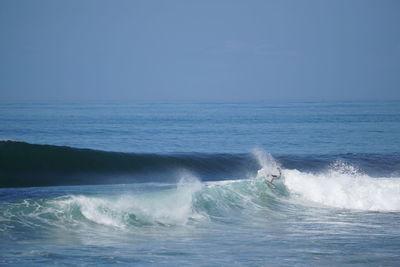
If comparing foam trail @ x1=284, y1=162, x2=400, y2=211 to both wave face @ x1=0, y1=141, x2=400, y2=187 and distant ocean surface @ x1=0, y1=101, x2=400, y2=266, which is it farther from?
wave face @ x1=0, y1=141, x2=400, y2=187

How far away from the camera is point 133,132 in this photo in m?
42.8

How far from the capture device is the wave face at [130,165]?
21.4 meters

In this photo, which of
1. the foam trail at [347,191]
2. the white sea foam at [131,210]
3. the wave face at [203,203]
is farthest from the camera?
the foam trail at [347,191]

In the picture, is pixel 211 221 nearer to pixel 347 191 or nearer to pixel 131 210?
pixel 131 210

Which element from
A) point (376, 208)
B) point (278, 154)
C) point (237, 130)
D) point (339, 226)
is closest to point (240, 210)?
point (339, 226)

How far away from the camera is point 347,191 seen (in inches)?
720

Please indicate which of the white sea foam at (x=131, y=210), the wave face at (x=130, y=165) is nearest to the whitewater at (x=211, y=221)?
the white sea foam at (x=131, y=210)

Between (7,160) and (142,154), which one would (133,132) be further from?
(7,160)

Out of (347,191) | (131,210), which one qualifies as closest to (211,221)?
(131,210)

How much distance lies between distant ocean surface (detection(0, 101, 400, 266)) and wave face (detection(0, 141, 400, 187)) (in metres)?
0.05

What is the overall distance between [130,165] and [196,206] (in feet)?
34.5

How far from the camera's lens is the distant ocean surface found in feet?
34.3

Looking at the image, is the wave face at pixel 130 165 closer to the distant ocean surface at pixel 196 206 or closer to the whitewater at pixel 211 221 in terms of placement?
the distant ocean surface at pixel 196 206

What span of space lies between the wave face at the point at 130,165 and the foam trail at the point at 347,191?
15.7 feet
